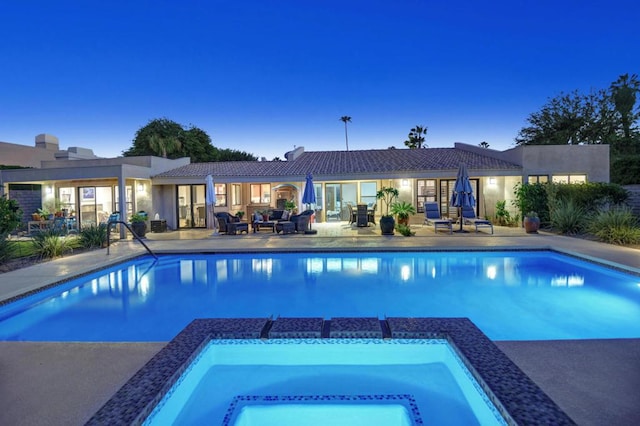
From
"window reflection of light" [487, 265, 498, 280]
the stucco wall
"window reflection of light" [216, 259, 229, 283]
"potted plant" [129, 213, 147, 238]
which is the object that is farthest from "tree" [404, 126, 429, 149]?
"window reflection of light" [216, 259, 229, 283]

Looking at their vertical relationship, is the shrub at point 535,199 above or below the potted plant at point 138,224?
above

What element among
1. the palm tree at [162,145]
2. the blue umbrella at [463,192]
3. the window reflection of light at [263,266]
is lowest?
the window reflection of light at [263,266]

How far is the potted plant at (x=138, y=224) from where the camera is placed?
620 inches

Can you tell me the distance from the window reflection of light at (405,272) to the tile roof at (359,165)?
339 inches

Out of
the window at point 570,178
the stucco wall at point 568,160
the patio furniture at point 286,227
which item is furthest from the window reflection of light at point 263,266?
the window at point 570,178

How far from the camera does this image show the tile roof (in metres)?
18.8

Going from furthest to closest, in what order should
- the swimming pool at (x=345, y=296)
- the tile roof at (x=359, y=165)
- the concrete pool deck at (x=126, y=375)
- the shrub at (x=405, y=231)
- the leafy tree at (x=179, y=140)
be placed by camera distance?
the leafy tree at (x=179, y=140) → the tile roof at (x=359, y=165) → the shrub at (x=405, y=231) → the swimming pool at (x=345, y=296) → the concrete pool deck at (x=126, y=375)

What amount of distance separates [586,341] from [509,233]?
11.6 meters

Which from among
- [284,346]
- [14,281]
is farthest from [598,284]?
[14,281]

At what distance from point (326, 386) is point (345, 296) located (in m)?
3.76

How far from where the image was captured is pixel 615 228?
1248 cm

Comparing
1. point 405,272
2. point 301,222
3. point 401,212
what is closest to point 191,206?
point 301,222

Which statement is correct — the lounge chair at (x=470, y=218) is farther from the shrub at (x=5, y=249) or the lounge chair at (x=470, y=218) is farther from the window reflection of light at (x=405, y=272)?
the shrub at (x=5, y=249)

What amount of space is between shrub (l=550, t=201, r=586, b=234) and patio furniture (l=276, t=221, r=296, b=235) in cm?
1062
